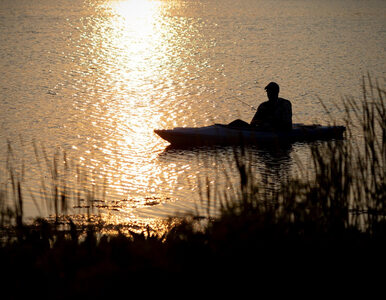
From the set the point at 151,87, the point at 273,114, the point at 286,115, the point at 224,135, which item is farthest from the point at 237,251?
the point at 151,87

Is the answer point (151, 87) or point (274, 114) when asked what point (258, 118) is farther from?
point (151, 87)

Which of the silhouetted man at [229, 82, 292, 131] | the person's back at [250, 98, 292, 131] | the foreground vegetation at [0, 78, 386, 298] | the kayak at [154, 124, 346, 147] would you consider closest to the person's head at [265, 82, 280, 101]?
the silhouetted man at [229, 82, 292, 131]

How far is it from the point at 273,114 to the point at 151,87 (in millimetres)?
9454

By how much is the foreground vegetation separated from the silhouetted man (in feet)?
21.5

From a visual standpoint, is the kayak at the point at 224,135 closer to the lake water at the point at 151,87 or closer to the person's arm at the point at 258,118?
the person's arm at the point at 258,118

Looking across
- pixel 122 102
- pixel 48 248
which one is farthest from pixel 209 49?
pixel 48 248

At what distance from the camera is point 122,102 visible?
18984mm

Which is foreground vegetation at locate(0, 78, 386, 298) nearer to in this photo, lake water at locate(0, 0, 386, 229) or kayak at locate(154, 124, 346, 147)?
lake water at locate(0, 0, 386, 229)

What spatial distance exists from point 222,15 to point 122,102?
34699mm

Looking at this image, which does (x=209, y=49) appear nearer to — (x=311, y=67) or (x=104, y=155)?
(x=311, y=67)

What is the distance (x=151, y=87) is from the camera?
21.8 metres

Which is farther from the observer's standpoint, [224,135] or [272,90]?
[224,135]

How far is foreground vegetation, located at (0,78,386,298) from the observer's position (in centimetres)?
507

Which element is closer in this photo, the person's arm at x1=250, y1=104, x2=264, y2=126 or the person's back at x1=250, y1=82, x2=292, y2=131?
the person's back at x1=250, y1=82, x2=292, y2=131
